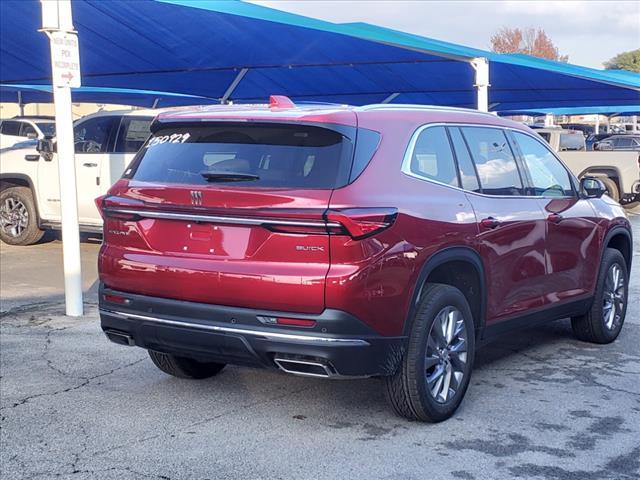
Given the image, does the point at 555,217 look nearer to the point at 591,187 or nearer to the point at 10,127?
the point at 591,187

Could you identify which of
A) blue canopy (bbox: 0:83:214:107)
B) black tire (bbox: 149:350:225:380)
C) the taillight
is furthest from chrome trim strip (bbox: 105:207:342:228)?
blue canopy (bbox: 0:83:214:107)

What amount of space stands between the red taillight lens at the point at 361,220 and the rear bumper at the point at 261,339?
414mm

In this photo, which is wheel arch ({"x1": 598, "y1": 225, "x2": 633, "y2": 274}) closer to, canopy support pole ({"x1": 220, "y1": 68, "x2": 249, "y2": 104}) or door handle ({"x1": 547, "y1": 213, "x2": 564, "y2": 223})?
door handle ({"x1": 547, "y1": 213, "x2": 564, "y2": 223})

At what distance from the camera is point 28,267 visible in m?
10.8

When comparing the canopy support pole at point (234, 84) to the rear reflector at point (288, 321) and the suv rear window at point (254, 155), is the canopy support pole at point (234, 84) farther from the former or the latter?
the rear reflector at point (288, 321)

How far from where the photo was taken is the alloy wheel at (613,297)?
693 centimetres

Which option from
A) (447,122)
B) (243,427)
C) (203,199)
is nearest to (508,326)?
(447,122)

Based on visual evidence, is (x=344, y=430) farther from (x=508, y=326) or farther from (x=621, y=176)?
(x=621, y=176)

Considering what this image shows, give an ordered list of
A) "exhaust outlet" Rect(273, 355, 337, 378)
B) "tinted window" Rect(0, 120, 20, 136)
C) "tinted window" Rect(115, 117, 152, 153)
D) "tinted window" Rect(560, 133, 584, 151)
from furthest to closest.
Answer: "tinted window" Rect(560, 133, 584, 151) → "tinted window" Rect(0, 120, 20, 136) → "tinted window" Rect(115, 117, 152, 153) → "exhaust outlet" Rect(273, 355, 337, 378)

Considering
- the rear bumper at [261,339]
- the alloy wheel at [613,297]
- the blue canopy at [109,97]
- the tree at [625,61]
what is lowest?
the alloy wheel at [613,297]

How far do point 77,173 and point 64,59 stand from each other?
13.9 ft

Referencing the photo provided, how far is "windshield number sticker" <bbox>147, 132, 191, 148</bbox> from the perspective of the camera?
195 inches

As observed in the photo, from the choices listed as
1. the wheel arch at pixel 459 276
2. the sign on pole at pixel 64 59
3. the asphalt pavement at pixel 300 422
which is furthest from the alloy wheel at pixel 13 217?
the wheel arch at pixel 459 276

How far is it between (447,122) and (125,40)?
815 cm
